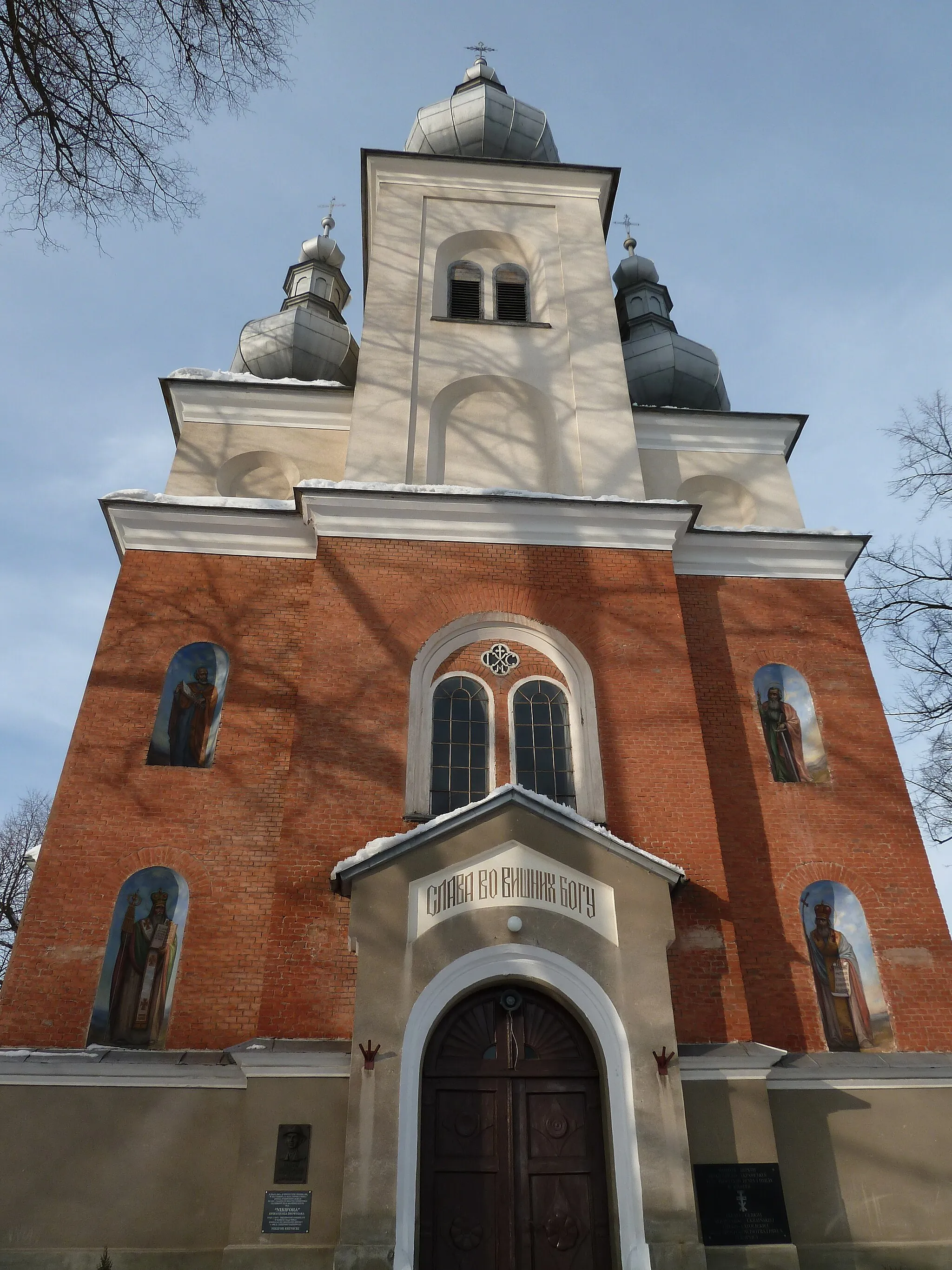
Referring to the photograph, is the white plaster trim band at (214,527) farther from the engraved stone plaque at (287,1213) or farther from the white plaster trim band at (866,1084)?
the white plaster trim band at (866,1084)

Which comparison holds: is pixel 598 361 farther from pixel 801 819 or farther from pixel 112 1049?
pixel 112 1049

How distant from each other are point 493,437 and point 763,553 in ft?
13.5

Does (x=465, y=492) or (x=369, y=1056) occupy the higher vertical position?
(x=465, y=492)

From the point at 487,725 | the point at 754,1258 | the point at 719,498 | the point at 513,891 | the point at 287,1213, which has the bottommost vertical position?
the point at 754,1258

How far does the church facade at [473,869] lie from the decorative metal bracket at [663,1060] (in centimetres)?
1

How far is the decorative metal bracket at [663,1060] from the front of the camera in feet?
27.4

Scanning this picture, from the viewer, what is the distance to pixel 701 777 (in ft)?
35.1

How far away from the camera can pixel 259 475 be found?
49.0ft

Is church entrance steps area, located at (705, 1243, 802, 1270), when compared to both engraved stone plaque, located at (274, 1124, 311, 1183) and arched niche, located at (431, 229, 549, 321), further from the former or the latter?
arched niche, located at (431, 229, 549, 321)

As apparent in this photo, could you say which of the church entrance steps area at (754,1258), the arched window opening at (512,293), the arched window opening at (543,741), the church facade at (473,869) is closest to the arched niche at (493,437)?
the church facade at (473,869)

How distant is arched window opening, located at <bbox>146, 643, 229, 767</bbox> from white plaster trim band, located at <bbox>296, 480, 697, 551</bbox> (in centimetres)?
206

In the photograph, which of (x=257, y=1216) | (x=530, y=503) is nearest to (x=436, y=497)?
(x=530, y=503)

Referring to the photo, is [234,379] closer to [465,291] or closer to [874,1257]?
[465,291]

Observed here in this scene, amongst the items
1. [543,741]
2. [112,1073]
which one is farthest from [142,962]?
[543,741]
